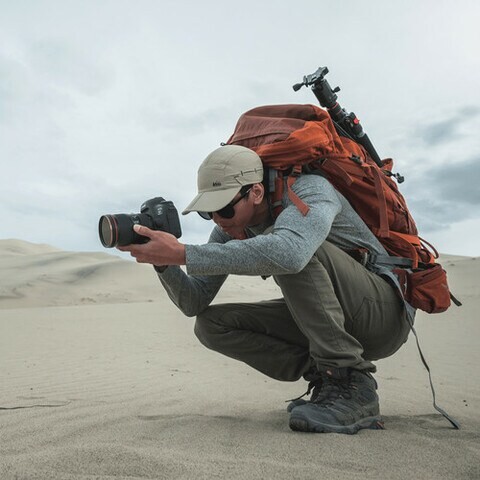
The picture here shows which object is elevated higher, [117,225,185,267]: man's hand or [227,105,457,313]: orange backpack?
[227,105,457,313]: orange backpack

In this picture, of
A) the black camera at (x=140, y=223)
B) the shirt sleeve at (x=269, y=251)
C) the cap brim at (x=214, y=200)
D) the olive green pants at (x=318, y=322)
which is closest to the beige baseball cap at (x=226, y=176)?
the cap brim at (x=214, y=200)

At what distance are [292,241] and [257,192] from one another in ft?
1.37

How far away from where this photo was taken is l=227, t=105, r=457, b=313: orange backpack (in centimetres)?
240

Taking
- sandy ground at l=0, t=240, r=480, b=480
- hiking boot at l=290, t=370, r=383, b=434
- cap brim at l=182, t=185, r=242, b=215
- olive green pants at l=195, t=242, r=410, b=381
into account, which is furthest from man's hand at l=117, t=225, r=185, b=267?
hiking boot at l=290, t=370, r=383, b=434

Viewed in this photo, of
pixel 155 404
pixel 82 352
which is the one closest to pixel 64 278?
pixel 82 352

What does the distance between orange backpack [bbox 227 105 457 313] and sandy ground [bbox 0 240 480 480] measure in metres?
0.61

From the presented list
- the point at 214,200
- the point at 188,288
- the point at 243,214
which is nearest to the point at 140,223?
the point at 214,200

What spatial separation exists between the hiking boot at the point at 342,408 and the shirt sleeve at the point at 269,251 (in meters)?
0.55

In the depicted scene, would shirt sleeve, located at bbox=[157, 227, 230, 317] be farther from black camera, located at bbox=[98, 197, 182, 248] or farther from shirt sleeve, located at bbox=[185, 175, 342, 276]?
→ shirt sleeve, located at bbox=[185, 175, 342, 276]

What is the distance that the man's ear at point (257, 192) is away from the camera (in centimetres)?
240

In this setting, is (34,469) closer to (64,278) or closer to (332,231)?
(332,231)

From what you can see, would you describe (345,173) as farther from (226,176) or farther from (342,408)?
(342,408)

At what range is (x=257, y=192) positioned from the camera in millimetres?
2410

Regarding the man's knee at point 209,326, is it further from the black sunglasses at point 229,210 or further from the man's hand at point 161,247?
the man's hand at point 161,247
